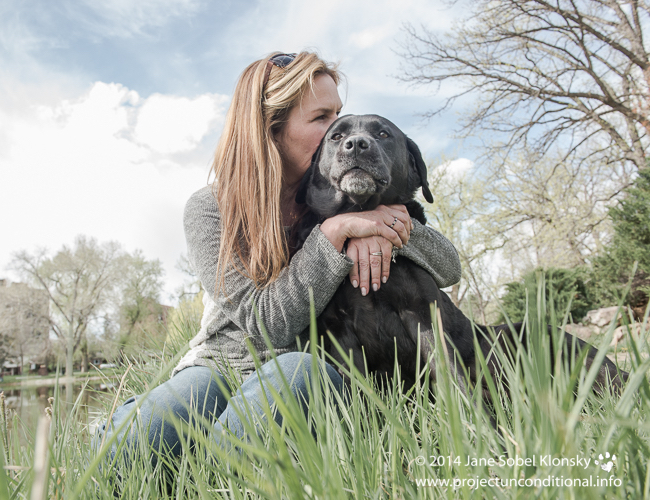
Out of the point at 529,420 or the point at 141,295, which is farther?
the point at 141,295

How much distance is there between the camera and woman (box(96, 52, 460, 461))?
1935 millimetres

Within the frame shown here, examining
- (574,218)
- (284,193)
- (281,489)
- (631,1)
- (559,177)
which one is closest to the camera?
(281,489)

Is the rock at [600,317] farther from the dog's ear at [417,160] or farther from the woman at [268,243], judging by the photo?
the woman at [268,243]

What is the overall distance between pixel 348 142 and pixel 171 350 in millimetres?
2470

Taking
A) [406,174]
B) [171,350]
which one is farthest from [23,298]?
[406,174]

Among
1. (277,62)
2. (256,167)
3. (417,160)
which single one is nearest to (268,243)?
(256,167)

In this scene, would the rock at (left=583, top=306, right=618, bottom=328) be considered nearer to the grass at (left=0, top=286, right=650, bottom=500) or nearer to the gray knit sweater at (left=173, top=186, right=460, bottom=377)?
the gray knit sweater at (left=173, top=186, right=460, bottom=377)

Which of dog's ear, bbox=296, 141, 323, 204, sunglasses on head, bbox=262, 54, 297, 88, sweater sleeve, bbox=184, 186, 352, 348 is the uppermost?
sunglasses on head, bbox=262, 54, 297, 88

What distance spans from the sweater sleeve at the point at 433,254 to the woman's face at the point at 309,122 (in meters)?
0.78

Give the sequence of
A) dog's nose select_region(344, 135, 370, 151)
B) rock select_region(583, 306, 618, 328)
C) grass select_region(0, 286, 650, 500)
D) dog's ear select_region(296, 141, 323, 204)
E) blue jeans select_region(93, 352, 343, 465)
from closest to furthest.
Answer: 1. grass select_region(0, 286, 650, 500)
2. blue jeans select_region(93, 352, 343, 465)
3. dog's nose select_region(344, 135, 370, 151)
4. dog's ear select_region(296, 141, 323, 204)
5. rock select_region(583, 306, 618, 328)

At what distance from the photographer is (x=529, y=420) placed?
558 mm

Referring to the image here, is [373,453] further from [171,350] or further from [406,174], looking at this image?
Result: [171,350]

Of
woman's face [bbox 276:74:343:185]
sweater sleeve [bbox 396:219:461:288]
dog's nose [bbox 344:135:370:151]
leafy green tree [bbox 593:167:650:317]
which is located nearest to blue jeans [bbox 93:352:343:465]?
sweater sleeve [bbox 396:219:461:288]

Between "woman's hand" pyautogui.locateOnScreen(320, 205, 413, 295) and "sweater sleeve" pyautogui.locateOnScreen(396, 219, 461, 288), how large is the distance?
0.10 meters
